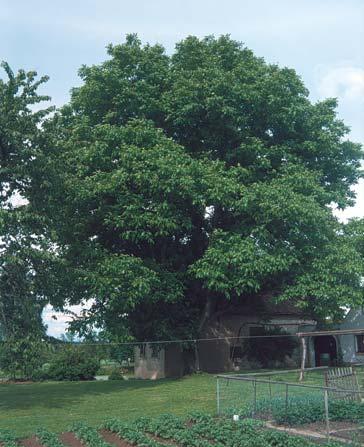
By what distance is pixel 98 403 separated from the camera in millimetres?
20516

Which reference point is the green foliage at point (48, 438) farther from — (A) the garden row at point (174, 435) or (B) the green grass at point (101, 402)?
(B) the green grass at point (101, 402)

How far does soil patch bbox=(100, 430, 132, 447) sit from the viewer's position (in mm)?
12509

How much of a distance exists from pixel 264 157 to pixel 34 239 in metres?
12.0

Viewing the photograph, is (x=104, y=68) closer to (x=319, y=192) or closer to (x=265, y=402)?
(x=319, y=192)

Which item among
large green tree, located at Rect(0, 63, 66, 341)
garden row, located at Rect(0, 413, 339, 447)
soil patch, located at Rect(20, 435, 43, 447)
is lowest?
soil patch, located at Rect(20, 435, 43, 447)

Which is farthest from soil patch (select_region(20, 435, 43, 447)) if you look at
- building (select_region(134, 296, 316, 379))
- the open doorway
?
the open doorway

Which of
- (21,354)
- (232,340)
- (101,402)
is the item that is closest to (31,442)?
(21,354)

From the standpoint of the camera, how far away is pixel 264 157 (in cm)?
2706

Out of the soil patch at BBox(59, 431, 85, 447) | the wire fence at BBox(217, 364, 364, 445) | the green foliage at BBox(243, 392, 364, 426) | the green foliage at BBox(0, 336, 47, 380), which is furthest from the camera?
the green foliage at BBox(0, 336, 47, 380)

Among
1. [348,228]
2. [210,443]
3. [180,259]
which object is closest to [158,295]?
[180,259]

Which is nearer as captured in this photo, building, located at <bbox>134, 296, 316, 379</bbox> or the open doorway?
building, located at <bbox>134, 296, 316, 379</bbox>

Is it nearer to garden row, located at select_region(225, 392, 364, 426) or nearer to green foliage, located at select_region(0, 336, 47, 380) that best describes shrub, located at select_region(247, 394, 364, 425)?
garden row, located at select_region(225, 392, 364, 426)

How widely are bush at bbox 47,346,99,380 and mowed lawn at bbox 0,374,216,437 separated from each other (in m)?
8.26

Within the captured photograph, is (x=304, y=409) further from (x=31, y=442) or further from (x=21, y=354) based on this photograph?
(x=21, y=354)
